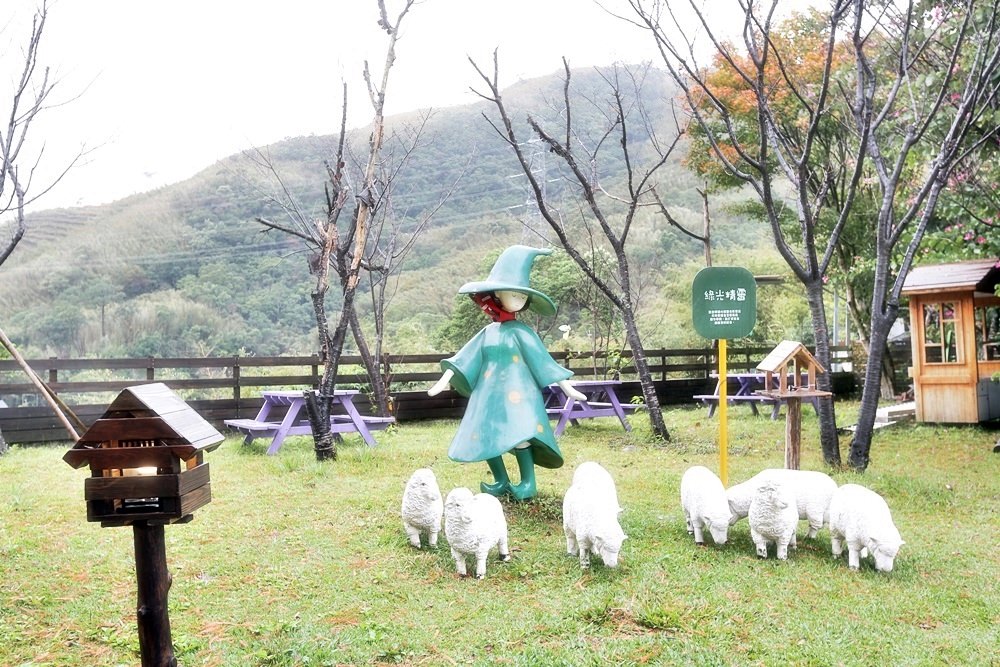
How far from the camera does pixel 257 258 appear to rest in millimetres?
24672

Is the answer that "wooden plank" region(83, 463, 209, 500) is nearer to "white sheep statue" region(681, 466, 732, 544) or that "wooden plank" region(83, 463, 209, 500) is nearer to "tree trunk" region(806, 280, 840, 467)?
"white sheep statue" region(681, 466, 732, 544)

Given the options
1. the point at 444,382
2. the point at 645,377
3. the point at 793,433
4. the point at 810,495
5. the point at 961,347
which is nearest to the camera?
the point at 810,495

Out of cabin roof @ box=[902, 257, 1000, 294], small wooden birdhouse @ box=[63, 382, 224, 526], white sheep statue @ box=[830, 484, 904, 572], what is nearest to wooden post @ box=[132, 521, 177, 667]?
small wooden birdhouse @ box=[63, 382, 224, 526]

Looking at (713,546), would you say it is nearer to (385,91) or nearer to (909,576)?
(909,576)

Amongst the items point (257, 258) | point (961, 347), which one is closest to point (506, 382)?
point (961, 347)

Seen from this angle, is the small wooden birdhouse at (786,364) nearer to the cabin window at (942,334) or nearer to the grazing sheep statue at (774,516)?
the grazing sheep statue at (774,516)

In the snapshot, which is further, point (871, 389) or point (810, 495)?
point (871, 389)

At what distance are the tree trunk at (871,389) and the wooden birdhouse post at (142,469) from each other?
221 inches

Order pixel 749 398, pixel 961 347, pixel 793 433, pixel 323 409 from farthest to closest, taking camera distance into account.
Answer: pixel 749 398 < pixel 961 347 < pixel 323 409 < pixel 793 433

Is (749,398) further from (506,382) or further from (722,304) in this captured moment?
(506,382)

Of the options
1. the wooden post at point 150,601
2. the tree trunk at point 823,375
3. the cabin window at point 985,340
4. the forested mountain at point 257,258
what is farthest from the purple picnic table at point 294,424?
the cabin window at point 985,340

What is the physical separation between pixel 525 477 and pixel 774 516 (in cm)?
180

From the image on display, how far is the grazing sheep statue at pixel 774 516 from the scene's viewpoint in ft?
13.3

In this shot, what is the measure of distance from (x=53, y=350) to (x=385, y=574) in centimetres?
1976
